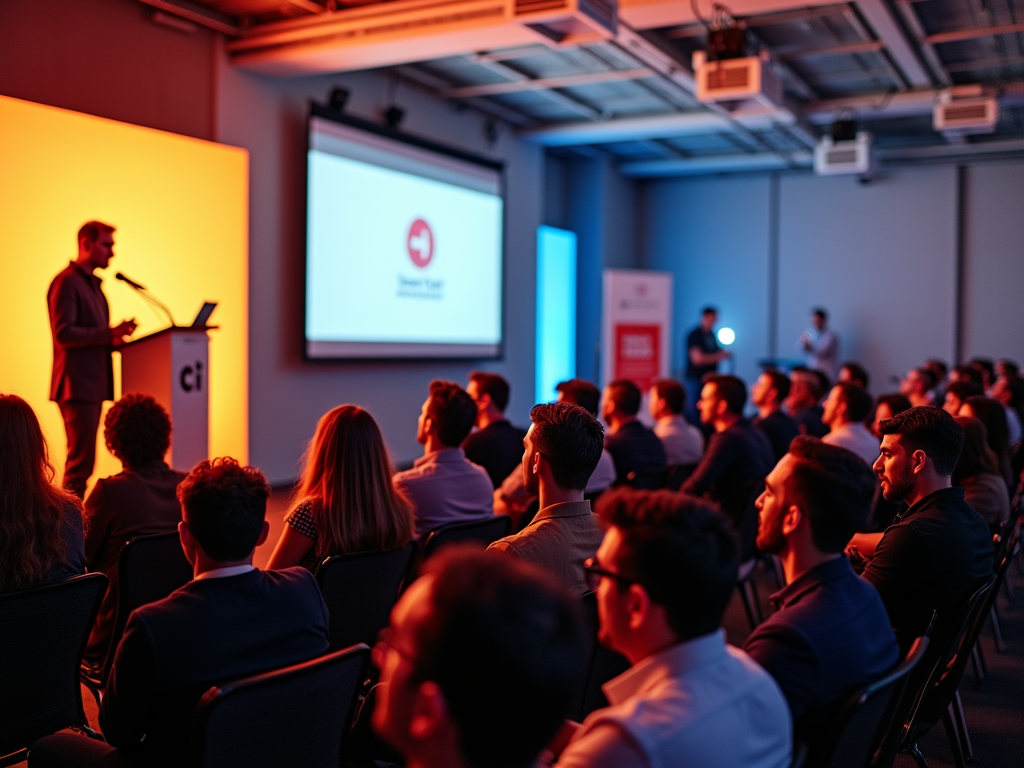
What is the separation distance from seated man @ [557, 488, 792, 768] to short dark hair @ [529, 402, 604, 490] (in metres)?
1.09

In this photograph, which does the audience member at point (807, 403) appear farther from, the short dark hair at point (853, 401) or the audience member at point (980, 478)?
the audience member at point (980, 478)

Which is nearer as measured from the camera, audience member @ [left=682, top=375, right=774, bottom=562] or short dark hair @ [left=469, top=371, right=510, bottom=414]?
audience member @ [left=682, top=375, right=774, bottom=562]

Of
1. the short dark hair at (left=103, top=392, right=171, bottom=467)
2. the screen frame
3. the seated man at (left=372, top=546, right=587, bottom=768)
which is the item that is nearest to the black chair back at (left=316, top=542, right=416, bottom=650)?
the short dark hair at (left=103, top=392, right=171, bottom=467)

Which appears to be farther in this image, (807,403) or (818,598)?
(807,403)

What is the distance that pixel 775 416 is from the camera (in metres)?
5.76

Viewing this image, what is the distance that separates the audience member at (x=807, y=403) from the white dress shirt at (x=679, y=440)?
105 centimetres

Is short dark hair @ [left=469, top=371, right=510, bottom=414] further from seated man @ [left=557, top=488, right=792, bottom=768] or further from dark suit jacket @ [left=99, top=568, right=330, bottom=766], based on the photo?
seated man @ [left=557, top=488, right=792, bottom=768]

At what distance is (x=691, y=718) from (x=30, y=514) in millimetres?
2000

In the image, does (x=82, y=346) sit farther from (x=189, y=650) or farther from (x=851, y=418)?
(x=851, y=418)

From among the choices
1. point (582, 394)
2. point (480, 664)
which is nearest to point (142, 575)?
point (480, 664)

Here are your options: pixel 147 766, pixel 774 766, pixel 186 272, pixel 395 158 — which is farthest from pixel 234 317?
pixel 774 766

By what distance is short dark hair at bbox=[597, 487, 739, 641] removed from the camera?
1376mm

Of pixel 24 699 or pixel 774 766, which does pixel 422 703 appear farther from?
pixel 24 699

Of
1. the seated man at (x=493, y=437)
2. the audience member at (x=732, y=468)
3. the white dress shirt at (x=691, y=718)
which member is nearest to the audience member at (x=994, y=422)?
the audience member at (x=732, y=468)
